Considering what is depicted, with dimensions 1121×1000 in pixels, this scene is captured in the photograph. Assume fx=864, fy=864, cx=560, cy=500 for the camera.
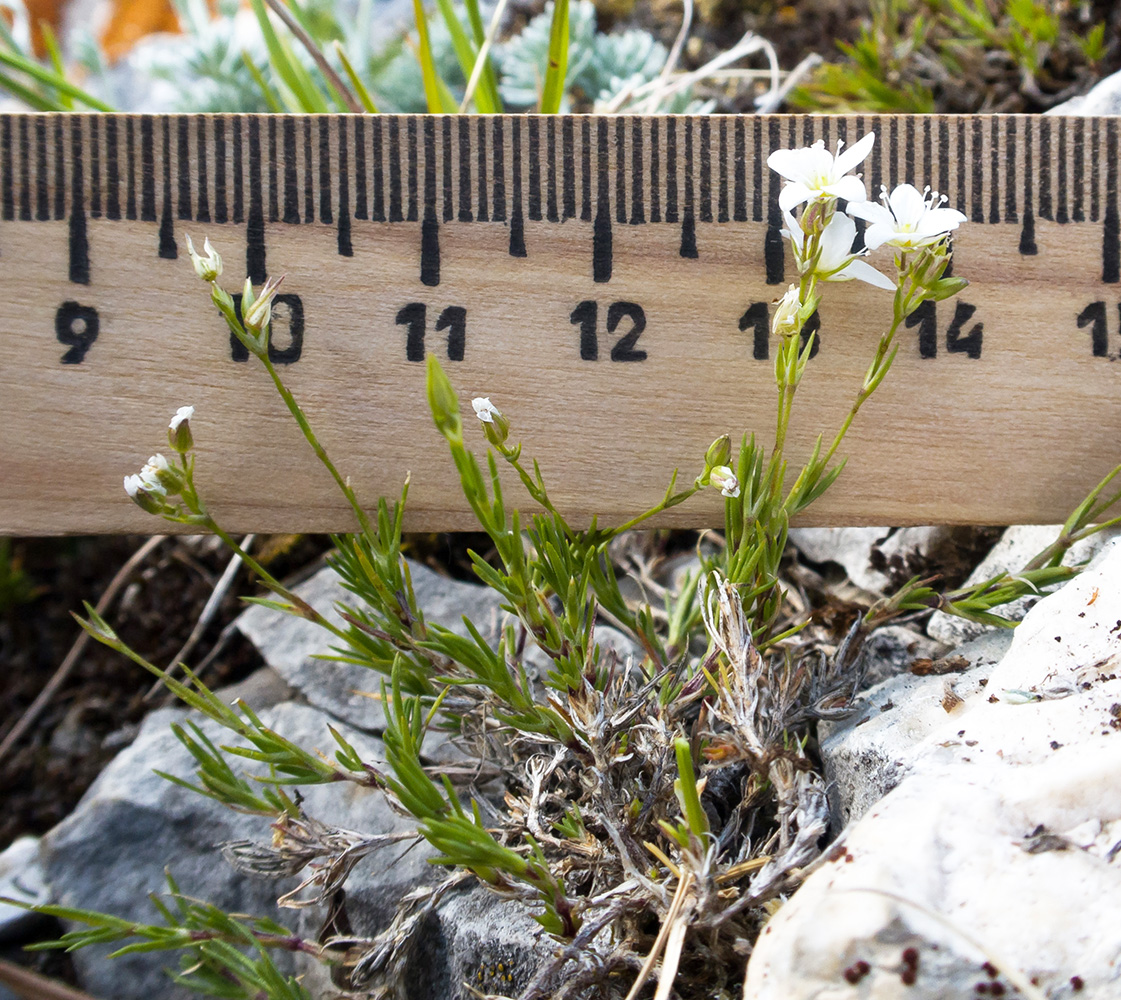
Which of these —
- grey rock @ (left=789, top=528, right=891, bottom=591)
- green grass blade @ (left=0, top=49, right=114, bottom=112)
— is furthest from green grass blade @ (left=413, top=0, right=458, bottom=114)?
grey rock @ (left=789, top=528, right=891, bottom=591)

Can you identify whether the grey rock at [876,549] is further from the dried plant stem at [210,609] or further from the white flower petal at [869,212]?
the dried plant stem at [210,609]

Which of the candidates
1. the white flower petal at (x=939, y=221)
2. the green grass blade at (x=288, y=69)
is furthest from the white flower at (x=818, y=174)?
the green grass blade at (x=288, y=69)

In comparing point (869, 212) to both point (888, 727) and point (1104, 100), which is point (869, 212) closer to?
point (888, 727)

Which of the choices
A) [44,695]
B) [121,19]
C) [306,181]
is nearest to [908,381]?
[306,181]

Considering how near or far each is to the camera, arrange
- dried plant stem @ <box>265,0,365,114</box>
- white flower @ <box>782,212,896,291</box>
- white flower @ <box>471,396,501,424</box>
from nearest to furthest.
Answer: white flower @ <box>471,396,501,424</box> < white flower @ <box>782,212,896,291</box> < dried plant stem @ <box>265,0,365,114</box>

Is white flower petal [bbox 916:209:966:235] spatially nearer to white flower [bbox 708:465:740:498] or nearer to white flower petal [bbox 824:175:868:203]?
white flower petal [bbox 824:175:868:203]

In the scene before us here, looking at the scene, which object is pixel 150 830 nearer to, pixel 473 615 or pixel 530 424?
pixel 473 615
